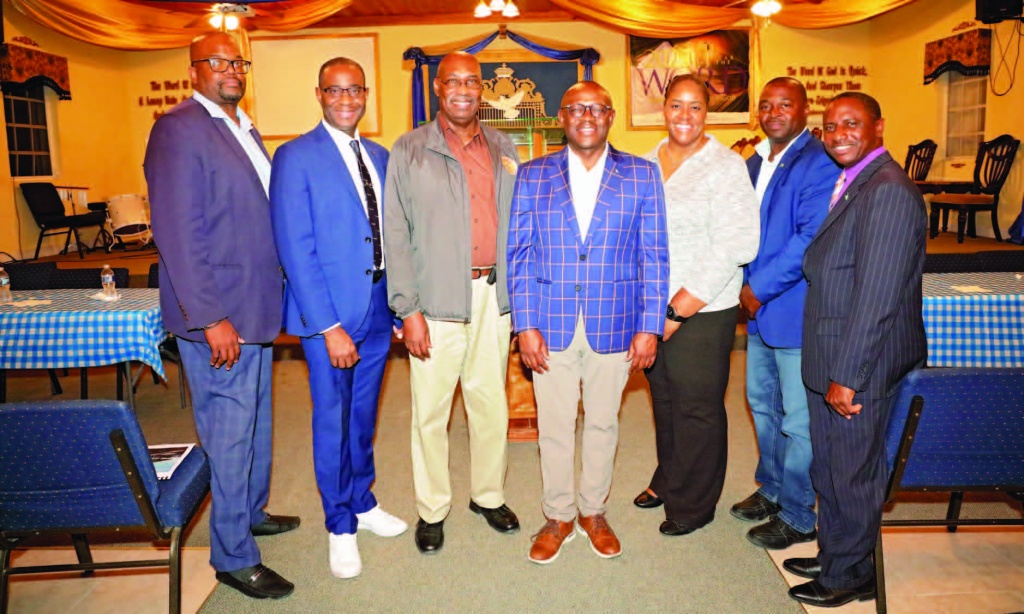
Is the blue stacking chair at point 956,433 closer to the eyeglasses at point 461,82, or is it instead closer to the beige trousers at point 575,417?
the beige trousers at point 575,417

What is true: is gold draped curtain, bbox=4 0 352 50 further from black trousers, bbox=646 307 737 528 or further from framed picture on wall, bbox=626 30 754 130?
black trousers, bbox=646 307 737 528

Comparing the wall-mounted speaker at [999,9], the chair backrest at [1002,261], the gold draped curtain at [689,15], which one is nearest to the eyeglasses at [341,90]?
the chair backrest at [1002,261]

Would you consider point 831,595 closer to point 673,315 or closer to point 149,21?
point 673,315

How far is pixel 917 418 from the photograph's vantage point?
207 centimetres

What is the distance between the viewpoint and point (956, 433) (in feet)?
6.89

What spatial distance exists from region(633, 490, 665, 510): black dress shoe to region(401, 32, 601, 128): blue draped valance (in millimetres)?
Result: 9065

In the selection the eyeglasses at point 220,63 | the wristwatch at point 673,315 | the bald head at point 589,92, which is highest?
the eyeglasses at point 220,63

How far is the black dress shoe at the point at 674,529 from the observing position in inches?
112

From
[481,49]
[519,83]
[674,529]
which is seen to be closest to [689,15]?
[519,83]

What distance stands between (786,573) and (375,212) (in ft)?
6.54

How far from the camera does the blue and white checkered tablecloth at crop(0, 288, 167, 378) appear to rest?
Answer: 3.58 meters

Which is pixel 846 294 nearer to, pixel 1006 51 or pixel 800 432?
pixel 800 432

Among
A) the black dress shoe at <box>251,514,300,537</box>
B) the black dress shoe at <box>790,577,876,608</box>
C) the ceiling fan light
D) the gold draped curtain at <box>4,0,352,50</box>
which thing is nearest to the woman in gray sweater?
the black dress shoe at <box>790,577,876,608</box>

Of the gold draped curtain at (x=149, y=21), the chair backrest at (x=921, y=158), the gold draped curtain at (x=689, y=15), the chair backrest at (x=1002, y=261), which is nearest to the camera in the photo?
the chair backrest at (x=1002, y=261)
